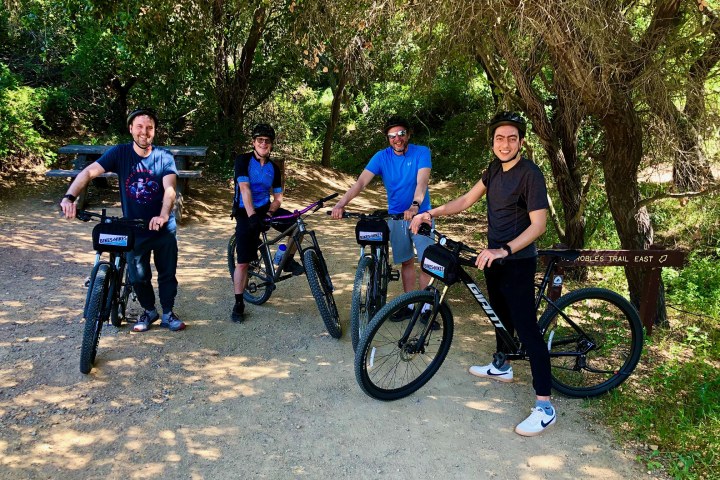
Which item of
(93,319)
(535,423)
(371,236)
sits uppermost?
(371,236)

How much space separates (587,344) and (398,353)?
1294mm

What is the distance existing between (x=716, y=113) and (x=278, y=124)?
12606 millimetres

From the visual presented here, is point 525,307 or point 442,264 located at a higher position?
point 442,264

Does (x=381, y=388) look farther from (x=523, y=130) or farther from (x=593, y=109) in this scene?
(x=593, y=109)

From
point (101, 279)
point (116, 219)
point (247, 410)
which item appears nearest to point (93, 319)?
point (101, 279)

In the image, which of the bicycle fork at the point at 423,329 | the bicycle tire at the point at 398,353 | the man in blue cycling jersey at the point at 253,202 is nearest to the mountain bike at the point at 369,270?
the bicycle tire at the point at 398,353

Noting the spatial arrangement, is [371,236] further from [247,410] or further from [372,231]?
[247,410]

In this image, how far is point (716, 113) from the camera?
4.52 metres

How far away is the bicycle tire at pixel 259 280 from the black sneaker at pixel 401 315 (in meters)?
1.72

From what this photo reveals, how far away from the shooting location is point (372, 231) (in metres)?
4.29

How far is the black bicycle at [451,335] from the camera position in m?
3.57

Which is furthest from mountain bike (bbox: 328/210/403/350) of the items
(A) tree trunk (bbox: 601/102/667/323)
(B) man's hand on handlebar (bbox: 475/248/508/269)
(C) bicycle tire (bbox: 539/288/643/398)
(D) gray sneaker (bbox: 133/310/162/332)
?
(A) tree trunk (bbox: 601/102/667/323)

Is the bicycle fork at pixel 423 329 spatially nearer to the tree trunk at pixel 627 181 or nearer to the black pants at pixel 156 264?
the black pants at pixel 156 264

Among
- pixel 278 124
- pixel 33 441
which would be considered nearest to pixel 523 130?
pixel 33 441
